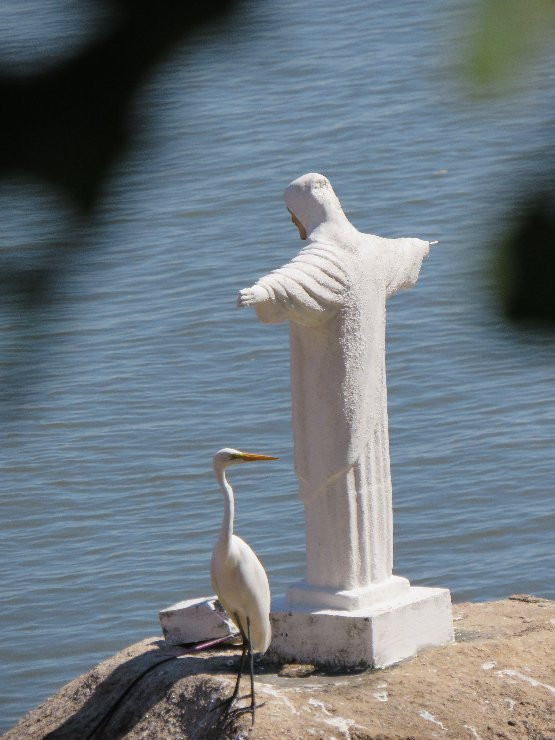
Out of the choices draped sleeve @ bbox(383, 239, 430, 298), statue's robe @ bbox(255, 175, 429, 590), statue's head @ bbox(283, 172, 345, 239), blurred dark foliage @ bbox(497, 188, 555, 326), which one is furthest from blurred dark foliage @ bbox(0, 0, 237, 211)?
draped sleeve @ bbox(383, 239, 430, 298)

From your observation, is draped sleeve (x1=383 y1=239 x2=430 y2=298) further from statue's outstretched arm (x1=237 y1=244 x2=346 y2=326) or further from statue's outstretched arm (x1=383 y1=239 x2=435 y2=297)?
statue's outstretched arm (x1=237 y1=244 x2=346 y2=326)

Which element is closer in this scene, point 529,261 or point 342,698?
point 529,261

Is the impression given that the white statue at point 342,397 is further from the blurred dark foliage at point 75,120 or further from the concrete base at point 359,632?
the blurred dark foliage at point 75,120

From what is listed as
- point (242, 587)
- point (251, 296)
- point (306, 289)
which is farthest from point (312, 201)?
point (242, 587)

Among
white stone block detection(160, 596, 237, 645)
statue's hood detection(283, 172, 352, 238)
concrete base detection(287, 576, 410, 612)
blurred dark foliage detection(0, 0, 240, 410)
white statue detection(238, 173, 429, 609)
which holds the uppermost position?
blurred dark foliage detection(0, 0, 240, 410)

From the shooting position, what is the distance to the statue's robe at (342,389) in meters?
5.58

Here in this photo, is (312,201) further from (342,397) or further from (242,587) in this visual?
(242,587)

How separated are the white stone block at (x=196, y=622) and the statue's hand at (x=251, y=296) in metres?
1.54

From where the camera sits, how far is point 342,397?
566 cm

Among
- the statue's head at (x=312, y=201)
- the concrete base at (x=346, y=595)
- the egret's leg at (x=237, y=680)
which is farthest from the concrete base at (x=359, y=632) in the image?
the statue's head at (x=312, y=201)

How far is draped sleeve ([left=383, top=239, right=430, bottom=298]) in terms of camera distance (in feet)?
18.9

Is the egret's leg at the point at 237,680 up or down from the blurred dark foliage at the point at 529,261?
down

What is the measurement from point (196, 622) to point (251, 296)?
170 centimetres

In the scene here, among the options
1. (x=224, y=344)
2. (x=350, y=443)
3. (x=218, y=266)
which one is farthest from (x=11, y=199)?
(x=224, y=344)
